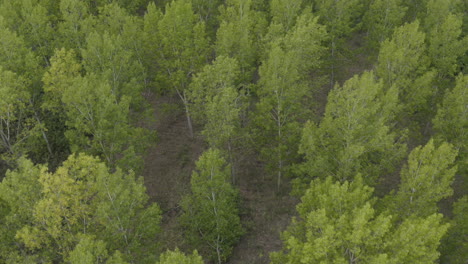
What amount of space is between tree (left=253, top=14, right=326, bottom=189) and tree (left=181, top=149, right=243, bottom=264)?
6.31 meters

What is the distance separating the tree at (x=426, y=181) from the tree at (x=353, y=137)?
3.07 metres

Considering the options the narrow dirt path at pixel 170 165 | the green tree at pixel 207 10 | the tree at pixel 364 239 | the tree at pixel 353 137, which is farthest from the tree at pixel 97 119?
the green tree at pixel 207 10

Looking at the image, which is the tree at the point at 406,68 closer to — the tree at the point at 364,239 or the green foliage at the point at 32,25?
the tree at the point at 364,239

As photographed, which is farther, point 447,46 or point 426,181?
point 447,46

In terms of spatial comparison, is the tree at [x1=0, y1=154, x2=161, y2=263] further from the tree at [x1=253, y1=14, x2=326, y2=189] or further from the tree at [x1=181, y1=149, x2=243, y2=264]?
the tree at [x1=253, y1=14, x2=326, y2=189]

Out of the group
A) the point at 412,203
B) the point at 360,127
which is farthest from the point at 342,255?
the point at 360,127

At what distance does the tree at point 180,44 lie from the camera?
123 feet

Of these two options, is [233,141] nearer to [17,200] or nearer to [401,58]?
[401,58]

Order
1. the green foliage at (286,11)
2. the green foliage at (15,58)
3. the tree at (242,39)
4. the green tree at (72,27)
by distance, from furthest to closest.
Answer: the green foliage at (286,11), the green tree at (72,27), the tree at (242,39), the green foliage at (15,58)

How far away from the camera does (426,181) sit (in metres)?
24.2

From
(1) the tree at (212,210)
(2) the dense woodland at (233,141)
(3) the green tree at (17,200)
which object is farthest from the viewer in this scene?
(1) the tree at (212,210)

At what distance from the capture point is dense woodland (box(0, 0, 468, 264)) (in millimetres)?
22391

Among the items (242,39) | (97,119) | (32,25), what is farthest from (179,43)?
(32,25)

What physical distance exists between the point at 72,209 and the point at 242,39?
22.8 m
